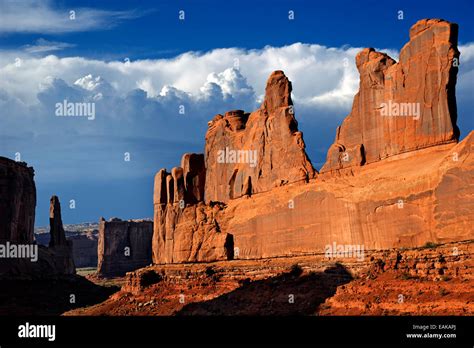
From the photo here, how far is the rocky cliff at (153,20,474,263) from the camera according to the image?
4466cm

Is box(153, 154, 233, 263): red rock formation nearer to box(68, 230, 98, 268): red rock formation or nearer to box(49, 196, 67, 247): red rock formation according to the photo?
box(49, 196, 67, 247): red rock formation

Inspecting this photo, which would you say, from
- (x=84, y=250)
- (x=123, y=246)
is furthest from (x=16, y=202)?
(x=84, y=250)

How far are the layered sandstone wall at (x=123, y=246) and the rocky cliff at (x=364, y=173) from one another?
246 feet

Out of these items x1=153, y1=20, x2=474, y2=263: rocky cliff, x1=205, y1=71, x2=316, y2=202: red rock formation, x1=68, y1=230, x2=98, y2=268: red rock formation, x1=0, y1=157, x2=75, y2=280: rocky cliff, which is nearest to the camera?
x1=153, y1=20, x2=474, y2=263: rocky cliff

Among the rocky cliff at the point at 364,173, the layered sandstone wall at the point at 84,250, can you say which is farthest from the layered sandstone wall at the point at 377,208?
the layered sandstone wall at the point at 84,250

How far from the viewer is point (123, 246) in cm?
14625

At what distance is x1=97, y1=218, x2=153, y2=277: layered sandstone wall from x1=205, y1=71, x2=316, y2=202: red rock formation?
7313cm

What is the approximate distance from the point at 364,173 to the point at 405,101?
17.7 feet

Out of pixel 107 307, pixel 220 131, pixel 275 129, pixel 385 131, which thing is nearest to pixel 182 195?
pixel 220 131

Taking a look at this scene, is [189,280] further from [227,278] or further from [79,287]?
[79,287]

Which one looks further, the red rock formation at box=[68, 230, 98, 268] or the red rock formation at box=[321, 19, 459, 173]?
the red rock formation at box=[68, 230, 98, 268]

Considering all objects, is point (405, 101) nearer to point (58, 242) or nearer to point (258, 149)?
point (258, 149)

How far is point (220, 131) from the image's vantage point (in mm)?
72625

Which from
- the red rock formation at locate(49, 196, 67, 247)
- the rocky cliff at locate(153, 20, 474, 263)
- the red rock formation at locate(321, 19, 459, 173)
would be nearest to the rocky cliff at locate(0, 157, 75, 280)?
the red rock formation at locate(49, 196, 67, 247)
